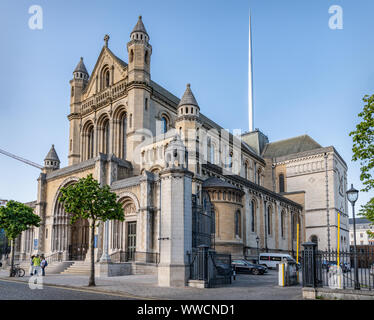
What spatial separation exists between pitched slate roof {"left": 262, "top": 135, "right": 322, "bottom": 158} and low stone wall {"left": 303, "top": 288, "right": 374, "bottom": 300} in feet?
164

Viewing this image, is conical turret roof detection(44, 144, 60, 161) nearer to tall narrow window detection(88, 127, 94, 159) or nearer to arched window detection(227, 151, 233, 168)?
tall narrow window detection(88, 127, 94, 159)

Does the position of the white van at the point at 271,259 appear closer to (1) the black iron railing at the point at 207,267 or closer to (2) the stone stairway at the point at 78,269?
(2) the stone stairway at the point at 78,269

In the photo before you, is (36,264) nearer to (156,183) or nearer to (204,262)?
(156,183)

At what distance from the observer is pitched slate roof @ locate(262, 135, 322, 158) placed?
62125 millimetres

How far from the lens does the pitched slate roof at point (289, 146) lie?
62.1m

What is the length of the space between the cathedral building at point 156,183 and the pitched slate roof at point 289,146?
4740 mm

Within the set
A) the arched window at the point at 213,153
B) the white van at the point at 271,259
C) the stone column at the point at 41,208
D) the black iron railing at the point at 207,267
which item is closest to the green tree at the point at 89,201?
the black iron railing at the point at 207,267

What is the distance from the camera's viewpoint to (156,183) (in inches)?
1120

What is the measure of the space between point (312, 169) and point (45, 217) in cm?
3871

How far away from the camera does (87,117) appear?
44.1 m

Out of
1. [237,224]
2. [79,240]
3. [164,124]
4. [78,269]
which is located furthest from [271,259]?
[78,269]
